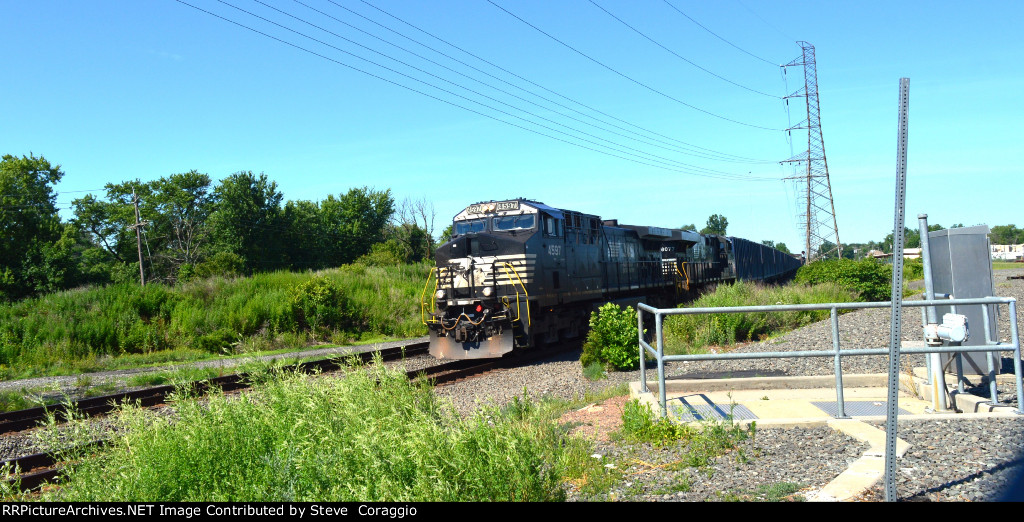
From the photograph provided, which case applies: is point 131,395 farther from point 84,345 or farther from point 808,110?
point 808,110

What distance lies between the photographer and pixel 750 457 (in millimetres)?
5043

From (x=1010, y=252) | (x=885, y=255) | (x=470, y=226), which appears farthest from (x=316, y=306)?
(x=1010, y=252)

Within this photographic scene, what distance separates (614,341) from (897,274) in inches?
346

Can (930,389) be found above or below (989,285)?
below

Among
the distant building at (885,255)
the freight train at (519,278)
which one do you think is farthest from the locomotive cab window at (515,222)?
the distant building at (885,255)

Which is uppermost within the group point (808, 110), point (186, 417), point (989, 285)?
point (808, 110)

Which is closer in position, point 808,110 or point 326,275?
point 326,275

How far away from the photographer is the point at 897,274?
10.8 feet

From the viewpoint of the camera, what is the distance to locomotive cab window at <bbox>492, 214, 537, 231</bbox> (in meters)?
14.4

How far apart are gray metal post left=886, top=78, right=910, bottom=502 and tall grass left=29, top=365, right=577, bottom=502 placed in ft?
6.05

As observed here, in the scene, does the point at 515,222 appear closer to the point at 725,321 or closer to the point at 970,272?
the point at 725,321
